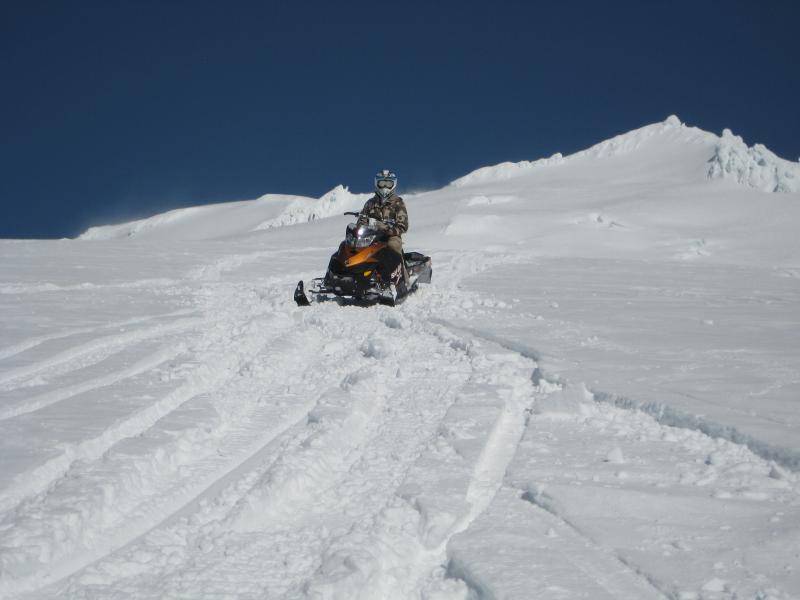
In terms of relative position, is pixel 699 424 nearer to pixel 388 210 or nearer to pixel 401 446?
pixel 401 446

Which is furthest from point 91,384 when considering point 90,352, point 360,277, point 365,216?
point 365,216

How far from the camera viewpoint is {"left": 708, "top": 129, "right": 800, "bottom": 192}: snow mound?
3359cm

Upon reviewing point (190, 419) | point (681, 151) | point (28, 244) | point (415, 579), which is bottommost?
point (415, 579)

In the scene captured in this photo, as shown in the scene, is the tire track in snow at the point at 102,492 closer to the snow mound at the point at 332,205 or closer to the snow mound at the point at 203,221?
the snow mound at the point at 332,205

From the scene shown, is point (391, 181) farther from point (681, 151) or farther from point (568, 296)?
point (681, 151)

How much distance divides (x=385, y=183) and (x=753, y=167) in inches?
1208

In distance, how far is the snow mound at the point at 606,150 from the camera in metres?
48.4

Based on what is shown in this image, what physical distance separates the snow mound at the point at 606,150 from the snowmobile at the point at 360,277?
129 feet

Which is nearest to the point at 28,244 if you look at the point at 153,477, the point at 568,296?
the point at 568,296

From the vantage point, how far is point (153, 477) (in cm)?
367

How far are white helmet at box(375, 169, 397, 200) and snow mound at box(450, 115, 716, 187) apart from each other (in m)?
38.2

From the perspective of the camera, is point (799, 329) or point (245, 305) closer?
point (799, 329)

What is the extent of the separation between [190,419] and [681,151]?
150ft

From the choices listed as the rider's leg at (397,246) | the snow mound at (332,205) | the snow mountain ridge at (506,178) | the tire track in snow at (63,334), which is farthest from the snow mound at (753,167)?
the tire track in snow at (63,334)
